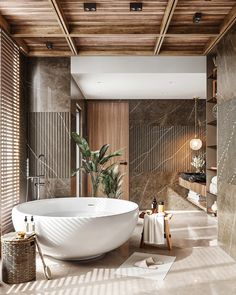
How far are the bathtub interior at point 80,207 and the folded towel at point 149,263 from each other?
1.06 meters

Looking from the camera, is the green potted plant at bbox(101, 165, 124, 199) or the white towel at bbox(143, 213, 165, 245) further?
the green potted plant at bbox(101, 165, 124, 199)

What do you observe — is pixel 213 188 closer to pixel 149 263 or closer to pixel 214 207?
pixel 214 207

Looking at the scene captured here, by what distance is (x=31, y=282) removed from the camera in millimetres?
3195

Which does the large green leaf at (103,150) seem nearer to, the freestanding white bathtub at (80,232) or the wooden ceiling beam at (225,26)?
the freestanding white bathtub at (80,232)

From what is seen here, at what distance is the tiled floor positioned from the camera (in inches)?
117

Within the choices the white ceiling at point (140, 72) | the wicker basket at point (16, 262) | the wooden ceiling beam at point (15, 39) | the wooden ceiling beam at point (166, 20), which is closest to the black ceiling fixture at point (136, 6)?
the wooden ceiling beam at point (166, 20)

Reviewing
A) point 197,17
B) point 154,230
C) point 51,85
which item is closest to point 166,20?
point 197,17

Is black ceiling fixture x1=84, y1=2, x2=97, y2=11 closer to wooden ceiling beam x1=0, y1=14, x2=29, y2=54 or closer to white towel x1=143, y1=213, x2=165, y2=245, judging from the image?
wooden ceiling beam x1=0, y1=14, x2=29, y2=54

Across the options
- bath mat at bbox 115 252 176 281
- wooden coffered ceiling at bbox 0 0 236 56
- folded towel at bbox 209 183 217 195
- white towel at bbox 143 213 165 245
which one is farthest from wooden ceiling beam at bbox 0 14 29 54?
folded towel at bbox 209 183 217 195

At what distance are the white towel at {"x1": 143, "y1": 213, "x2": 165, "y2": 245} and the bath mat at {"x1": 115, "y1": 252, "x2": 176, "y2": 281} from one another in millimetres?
315

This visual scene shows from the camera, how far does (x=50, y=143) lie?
5301 millimetres

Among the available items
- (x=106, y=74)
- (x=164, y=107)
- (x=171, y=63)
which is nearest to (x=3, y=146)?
(x=106, y=74)

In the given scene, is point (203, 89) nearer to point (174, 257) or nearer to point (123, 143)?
point (123, 143)

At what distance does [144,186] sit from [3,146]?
3912mm
